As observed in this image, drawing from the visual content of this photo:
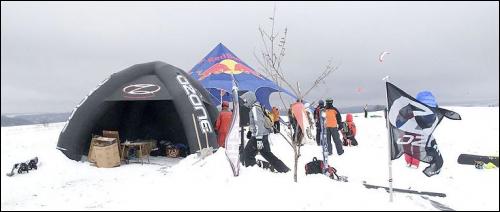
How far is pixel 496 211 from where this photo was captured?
5.72 m

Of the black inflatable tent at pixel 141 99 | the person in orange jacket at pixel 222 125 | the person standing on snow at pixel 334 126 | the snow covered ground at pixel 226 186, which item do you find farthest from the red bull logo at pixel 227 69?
the snow covered ground at pixel 226 186

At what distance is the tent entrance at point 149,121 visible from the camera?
43.0 ft

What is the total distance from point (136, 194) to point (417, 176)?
20.0ft

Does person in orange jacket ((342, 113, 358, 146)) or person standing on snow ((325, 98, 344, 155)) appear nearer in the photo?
person standing on snow ((325, 98, 344, 155))

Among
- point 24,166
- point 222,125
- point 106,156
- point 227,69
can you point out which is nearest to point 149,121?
point 222,125

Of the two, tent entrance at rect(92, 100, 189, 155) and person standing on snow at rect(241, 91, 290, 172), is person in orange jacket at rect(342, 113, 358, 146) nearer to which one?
tent entrance at rect(92, 100, 189, 155)

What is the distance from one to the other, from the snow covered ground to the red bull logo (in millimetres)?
7567

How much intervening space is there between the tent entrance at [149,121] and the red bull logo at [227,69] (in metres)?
4.67

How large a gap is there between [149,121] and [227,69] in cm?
579

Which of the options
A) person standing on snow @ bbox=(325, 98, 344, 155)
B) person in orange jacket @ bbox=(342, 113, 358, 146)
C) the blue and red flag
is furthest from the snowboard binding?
person in orange jacket @ bbox=(342, 113, 358, 146)

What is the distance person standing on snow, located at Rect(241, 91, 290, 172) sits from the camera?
8.13 metres

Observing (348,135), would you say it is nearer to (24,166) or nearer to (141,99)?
(141,99)

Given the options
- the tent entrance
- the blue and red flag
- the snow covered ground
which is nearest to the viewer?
the snow covered ground

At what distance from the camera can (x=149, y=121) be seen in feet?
45.0
